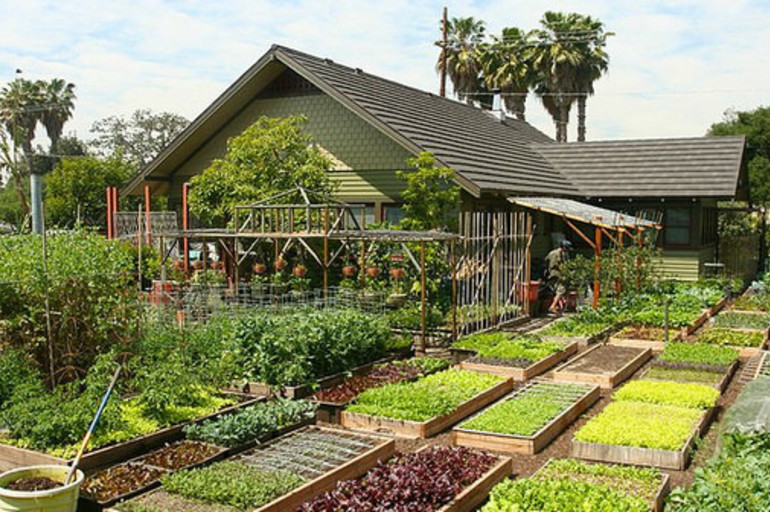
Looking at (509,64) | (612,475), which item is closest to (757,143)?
(509,64)

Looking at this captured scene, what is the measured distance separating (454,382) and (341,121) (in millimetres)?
10440

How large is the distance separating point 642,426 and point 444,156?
10318 mm

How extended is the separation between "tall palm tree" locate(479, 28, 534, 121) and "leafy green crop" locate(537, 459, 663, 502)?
121ft

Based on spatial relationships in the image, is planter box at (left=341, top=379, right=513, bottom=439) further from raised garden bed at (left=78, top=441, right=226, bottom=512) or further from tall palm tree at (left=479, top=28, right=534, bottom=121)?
tall palm tree at (left=479, top=28, right=534, bottom=121)

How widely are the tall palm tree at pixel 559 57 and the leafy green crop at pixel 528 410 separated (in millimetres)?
34001

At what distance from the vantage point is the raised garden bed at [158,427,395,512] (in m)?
6.04

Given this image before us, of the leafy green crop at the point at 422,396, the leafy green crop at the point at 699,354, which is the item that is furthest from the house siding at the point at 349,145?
the leafy green crop at the point at 422,396

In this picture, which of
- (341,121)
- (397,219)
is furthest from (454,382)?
(341,121)

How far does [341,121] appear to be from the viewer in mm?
18891

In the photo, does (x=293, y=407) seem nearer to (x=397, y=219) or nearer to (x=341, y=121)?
(x=397, y=219)

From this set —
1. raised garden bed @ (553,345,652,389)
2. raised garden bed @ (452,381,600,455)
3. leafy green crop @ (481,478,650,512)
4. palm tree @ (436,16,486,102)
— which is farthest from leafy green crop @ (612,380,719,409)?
palm tree @ (436,16,486,102)

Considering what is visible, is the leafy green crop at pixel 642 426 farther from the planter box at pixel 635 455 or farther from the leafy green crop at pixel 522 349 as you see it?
the leafy green crop at pixel 522 349

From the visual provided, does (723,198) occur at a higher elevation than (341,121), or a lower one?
lower

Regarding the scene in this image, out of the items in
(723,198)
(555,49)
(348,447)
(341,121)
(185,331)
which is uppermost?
(555,49)
